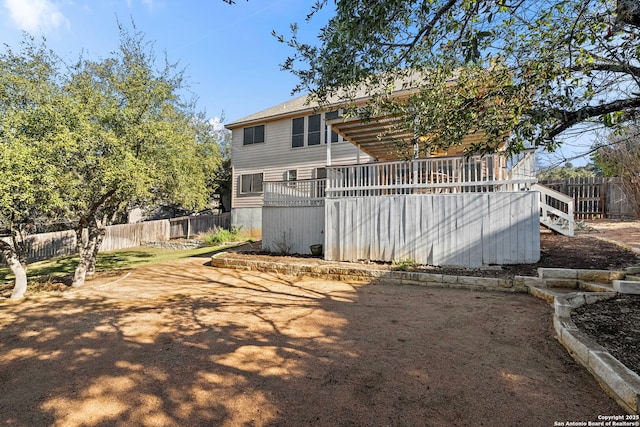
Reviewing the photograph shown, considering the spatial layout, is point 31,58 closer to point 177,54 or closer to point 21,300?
point 177,54

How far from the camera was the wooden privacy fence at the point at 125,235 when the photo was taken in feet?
47.3

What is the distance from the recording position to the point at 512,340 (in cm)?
358

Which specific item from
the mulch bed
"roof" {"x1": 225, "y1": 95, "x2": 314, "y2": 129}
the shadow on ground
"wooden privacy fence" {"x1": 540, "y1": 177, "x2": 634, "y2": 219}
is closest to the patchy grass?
the shadow on ground

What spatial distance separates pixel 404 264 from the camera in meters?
7.73

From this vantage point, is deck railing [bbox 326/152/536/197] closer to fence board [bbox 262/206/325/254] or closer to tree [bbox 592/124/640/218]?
fence board [bbox 262/206/325/254]

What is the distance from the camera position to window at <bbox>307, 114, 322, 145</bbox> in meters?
15.5

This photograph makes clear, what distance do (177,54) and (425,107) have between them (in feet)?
33.7

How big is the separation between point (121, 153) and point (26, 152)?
167cm

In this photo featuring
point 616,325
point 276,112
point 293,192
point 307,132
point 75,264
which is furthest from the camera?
point 276,112

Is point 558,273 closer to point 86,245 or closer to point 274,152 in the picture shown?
point 86,245

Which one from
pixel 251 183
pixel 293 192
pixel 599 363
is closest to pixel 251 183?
pixel 251 183

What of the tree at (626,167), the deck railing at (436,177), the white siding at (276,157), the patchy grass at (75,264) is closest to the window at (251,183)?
the white siding at (276,157)

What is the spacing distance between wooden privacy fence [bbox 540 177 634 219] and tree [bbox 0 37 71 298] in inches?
697

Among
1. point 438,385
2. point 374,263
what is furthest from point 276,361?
point 374,263
